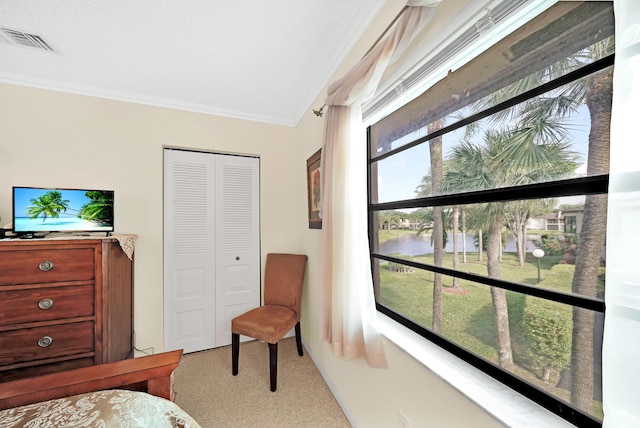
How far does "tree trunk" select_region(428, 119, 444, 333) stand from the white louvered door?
205 centimetres

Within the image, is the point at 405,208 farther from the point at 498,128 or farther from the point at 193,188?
the point at 193,188

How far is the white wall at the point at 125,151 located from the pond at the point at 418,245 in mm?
1501

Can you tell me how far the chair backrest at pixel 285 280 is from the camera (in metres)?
2.40

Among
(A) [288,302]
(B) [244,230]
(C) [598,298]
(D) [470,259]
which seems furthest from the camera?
(B) [244,230]

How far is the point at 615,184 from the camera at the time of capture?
477mm

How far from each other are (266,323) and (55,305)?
1.41 metres

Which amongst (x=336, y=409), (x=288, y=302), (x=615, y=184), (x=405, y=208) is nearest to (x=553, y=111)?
(x=615, y=184)

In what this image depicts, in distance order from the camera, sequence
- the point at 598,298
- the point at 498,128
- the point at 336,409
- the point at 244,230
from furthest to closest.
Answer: the point at 244,230, the point at 336,409, the point at 498,128, the point at 598,298

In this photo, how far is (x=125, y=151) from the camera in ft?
7.53

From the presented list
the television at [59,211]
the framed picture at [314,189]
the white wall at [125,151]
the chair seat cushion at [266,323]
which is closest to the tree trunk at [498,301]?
the framed picture at [314,189]

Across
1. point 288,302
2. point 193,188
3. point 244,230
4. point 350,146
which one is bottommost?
point 288,302

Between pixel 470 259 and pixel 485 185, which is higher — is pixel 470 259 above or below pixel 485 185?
below

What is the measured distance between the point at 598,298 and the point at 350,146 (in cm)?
111

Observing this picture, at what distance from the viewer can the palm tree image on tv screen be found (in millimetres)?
1732
